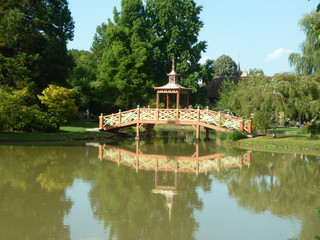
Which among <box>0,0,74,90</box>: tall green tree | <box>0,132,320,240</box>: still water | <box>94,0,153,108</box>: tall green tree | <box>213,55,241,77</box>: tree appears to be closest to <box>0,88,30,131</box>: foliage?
<box>0,0,74,90</box>: tall green tree

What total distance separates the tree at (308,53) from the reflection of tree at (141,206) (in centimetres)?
1956

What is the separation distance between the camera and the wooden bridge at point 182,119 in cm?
2356

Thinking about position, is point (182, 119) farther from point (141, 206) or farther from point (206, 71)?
point (141, 206)

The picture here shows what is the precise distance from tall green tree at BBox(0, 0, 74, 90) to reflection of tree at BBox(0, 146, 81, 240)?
869cm

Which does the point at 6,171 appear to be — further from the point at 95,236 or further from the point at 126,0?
the point at 126,0

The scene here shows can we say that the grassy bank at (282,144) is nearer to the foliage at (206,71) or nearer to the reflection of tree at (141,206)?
the reflection of tree at (141,206)

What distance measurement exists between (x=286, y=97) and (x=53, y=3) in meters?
18.2

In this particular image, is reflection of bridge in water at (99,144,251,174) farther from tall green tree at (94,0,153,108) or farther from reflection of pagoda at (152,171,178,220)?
tall green tree at (94,0,153,108)

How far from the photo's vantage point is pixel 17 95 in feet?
76.3

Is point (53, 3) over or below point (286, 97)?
over

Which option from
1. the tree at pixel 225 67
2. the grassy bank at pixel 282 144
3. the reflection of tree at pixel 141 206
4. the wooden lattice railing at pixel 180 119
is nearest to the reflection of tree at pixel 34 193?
the reflection of tree at pixel 141 206

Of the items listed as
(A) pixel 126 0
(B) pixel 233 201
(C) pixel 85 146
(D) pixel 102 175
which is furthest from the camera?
(A) pixel 126 0

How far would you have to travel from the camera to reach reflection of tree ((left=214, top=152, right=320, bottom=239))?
9.48 meters

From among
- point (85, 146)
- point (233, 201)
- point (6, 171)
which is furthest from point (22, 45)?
point (233, 201)
